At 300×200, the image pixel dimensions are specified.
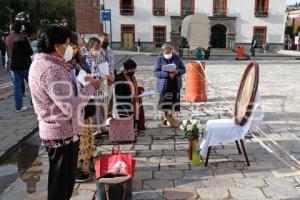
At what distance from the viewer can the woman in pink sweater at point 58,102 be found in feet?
9.86

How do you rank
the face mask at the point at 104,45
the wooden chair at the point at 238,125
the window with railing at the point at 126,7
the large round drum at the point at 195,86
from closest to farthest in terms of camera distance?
the wooden chair at the point at 238,125 < the face mask at the point at 104,45 < the large round drum at the point at 195,86 < the window with railing at the point at 126,7

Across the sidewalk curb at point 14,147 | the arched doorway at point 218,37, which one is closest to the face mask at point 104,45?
the sidewalk curb at point 14,147

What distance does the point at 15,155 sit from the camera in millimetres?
5848

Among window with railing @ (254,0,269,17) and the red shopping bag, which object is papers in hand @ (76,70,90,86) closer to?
the red shopping bag

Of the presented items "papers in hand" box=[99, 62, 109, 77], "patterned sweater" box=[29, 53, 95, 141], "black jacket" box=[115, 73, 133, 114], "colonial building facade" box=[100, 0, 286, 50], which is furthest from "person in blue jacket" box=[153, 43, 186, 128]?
"colonial building facade" box=[100, 0, 286, 50]

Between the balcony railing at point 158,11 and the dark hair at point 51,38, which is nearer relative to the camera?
the dark hair at point 51,38

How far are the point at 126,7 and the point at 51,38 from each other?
3508 centimetres

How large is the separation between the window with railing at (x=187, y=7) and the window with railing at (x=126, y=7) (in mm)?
4977

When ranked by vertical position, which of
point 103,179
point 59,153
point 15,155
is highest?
point 59,153

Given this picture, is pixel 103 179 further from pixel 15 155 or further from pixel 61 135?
pixel 15 155

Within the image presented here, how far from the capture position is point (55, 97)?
9.82 feet

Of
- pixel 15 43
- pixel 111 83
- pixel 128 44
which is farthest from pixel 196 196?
pixel 128 44

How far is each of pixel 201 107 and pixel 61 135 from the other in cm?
623

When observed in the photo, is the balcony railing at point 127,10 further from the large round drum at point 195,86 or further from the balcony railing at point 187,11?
the large round drum at point 195,86
